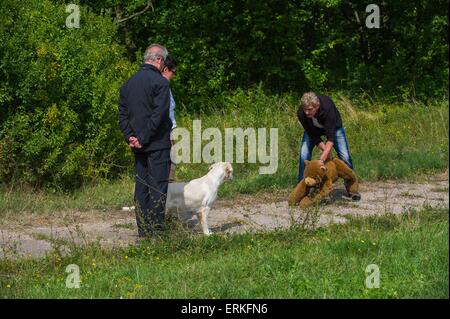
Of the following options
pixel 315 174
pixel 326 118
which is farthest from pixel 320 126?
pixel 315 174

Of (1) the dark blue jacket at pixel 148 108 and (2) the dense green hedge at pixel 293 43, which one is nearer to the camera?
(1) the dark blue jacket at pixel 148 108

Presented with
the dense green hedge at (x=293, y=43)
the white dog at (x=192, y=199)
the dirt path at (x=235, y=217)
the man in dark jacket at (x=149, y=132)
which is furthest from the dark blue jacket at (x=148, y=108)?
the dense green hedge at (x=293, y=43)

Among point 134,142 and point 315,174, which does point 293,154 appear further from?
point 134,142

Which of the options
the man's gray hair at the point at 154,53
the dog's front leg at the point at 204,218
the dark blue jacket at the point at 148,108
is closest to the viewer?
the dark blue jacket at the point at 148,108

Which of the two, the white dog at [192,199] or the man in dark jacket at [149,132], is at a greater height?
the man in dark jacket at [149,132]

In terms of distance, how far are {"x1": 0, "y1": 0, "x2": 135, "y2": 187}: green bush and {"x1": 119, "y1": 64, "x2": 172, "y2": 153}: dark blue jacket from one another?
480 centimetres

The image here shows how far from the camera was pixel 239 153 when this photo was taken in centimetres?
1590

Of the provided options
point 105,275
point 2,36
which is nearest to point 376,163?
point 2,36

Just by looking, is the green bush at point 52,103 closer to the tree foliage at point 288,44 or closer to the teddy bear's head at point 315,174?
the teddy bear's head at point 315,174

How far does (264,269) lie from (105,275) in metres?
1.43

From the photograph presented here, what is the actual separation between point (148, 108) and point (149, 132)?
0.28 m

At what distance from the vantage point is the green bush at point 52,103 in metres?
14.4

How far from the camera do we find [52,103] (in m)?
14.7

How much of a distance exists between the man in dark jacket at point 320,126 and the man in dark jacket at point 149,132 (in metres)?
2.75
